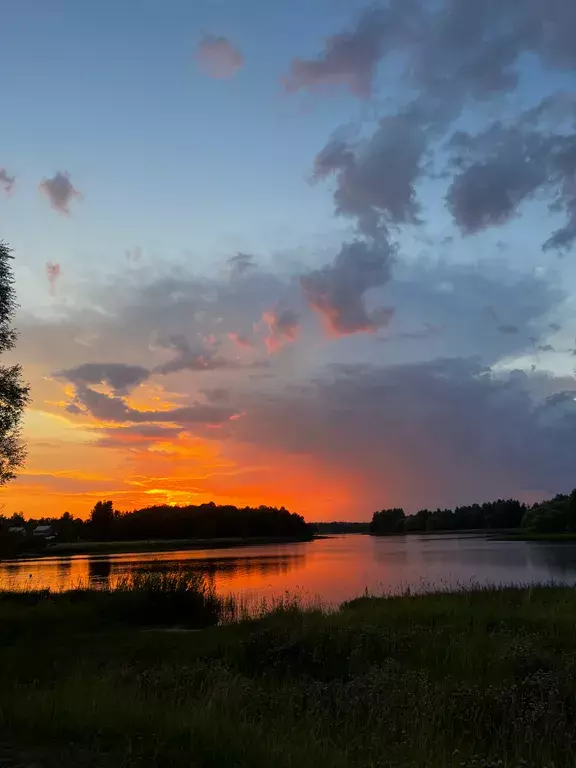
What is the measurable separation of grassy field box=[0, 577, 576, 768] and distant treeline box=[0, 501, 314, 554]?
438ft

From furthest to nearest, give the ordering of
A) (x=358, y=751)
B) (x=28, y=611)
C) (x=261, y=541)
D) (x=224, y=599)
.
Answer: (x=261, y=541) → (x=224, y=599) → (x=28, y=611) → (x=358, y=751)

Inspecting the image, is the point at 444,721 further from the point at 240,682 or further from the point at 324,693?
the point at 240,682

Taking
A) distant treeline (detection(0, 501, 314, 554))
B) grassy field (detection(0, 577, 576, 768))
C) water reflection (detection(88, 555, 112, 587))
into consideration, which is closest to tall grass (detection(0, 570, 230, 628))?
grassy field (detection(0, 577, 576, 768))

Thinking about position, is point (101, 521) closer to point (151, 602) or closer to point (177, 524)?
point (177, 524)

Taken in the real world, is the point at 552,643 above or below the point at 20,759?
below

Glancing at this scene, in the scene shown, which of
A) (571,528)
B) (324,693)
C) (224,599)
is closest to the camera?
(324,693)

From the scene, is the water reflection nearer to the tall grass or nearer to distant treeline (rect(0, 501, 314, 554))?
the tall grass

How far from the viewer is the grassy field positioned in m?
6.84

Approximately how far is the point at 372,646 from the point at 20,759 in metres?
10.5

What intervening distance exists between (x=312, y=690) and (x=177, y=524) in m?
162

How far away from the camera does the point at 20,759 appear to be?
630 cm

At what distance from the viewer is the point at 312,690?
36.4 ft

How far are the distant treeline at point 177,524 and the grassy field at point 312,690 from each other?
438 feet

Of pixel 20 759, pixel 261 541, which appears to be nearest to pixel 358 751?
pixel 20 759
